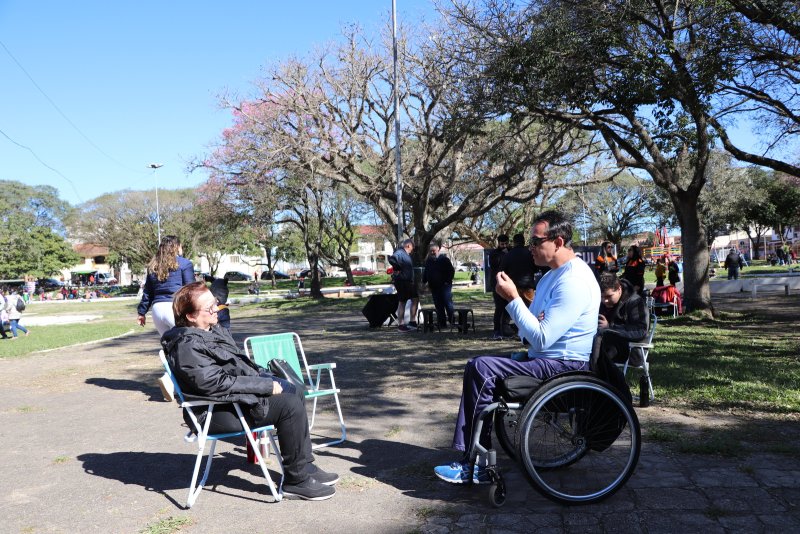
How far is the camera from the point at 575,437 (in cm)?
364

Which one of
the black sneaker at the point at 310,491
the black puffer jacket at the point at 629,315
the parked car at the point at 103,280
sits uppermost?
the parked car at the point at 103,280

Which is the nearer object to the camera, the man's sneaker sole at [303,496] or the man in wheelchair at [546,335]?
the man in wheelchair at [546,335]

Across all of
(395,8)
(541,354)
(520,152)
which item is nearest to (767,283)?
(520,152)

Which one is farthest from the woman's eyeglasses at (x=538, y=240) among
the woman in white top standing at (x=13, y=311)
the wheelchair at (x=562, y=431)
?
the woman in white top standing at (x=13, y=311)

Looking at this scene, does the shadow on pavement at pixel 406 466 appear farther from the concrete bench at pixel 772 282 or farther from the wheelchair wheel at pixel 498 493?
the concrete bench at pixel 772 282

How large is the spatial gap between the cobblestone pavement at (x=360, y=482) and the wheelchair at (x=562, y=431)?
141 mm

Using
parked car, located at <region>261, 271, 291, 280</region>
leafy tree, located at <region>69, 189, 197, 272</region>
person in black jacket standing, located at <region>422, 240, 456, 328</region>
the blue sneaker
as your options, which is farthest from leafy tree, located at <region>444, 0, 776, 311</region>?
parked car, located at <region>261, 271, 291, 280</region>

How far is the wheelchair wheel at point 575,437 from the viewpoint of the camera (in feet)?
10.9

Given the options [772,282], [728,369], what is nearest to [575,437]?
[728,369]

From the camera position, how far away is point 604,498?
339 cm

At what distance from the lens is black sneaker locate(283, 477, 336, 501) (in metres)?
3.67

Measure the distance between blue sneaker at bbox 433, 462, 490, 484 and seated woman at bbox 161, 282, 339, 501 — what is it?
0.71 meters

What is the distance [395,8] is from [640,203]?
35873 millimetres

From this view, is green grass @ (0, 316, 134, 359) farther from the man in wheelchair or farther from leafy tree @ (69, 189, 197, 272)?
leafy tree @ (69, 189, 197, 272)
